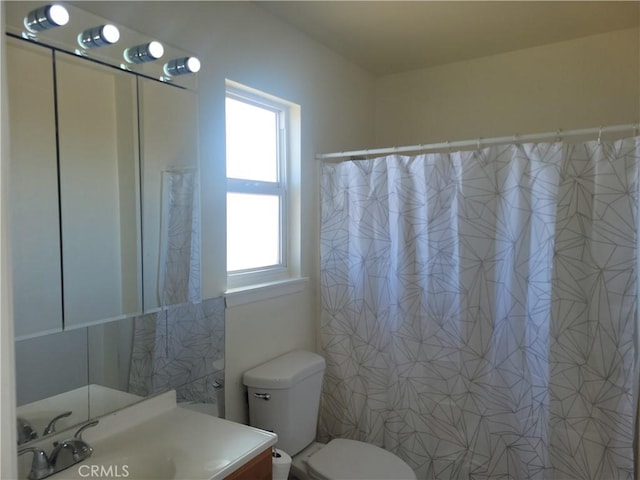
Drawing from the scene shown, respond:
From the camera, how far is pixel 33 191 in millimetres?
1229

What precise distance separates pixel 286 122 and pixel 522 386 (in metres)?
1.77

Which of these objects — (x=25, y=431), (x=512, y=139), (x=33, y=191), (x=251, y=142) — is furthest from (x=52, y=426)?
(x=512, y=139)

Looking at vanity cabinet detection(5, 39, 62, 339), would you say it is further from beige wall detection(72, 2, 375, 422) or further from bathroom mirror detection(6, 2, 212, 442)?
beige wall detection(72, 2, 375, 422)

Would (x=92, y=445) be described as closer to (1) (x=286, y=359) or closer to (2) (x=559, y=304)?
(1) (x=286, y=359)

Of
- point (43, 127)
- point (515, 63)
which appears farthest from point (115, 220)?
point (515, 63)

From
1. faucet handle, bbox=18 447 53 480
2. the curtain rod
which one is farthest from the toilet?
the curtain rod

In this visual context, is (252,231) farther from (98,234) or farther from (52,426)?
(52,426)

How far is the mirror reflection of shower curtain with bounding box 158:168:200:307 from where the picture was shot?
1.63 metres

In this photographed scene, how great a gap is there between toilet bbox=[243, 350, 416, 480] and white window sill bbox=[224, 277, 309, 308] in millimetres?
330

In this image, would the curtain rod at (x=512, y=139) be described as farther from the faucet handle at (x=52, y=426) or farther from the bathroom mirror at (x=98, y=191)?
the faucet handle at (x=52, y=426)

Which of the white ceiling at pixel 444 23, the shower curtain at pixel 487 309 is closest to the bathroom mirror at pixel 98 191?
the white ceiling at pixel 444 23

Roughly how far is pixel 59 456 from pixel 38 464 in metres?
0.06

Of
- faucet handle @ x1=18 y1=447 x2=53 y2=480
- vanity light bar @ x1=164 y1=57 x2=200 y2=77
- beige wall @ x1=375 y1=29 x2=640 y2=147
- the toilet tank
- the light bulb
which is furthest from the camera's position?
beige wall @ x1=375 y1=29 x2=640 y2=147

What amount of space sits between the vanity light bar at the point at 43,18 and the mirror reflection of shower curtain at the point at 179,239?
1.84ft
